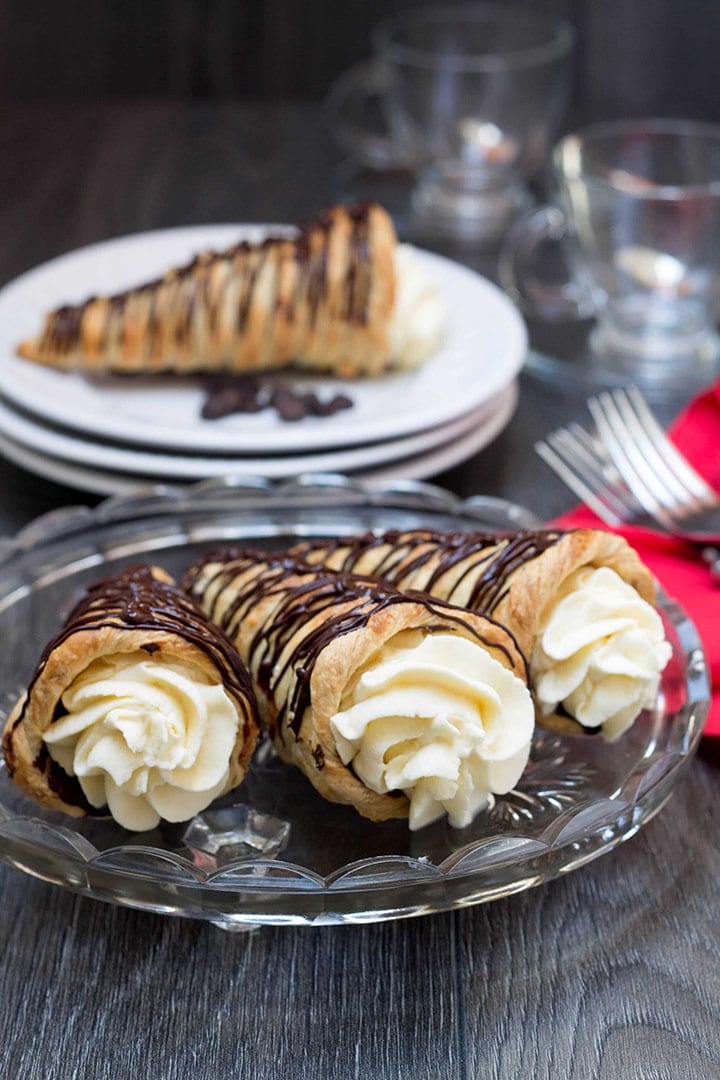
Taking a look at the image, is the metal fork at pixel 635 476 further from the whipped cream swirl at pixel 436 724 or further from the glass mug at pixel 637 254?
the whipped cream swirl at pixel 436 724

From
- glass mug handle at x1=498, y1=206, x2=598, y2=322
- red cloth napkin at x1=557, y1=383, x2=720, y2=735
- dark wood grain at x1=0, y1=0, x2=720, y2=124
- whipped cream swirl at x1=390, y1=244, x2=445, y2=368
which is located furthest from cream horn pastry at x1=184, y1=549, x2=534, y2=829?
dark wood grain at x1=0, y1=0, x2=720, y2=124

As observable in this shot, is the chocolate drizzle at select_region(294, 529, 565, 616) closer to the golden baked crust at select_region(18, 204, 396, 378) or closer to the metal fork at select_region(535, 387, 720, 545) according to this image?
the metal fork at select_region(535, 387, 720, 545)

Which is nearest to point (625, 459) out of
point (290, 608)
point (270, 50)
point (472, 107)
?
point (290, 608)

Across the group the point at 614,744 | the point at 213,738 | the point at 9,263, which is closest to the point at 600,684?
the point at 614,744

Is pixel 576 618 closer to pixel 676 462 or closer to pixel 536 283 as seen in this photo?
pixel 676 462

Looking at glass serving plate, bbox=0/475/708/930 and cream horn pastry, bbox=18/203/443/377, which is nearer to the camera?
glass serving plate, bbox=0/475/708/930
